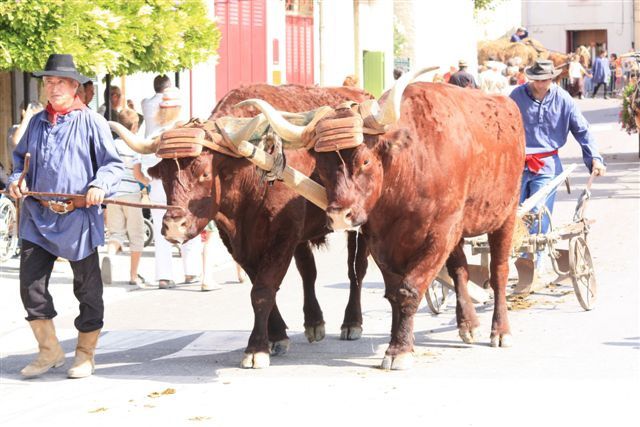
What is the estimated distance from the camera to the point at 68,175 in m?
8.70

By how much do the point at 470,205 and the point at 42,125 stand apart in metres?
2.98

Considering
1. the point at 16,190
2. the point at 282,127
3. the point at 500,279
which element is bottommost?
the point at 500,279

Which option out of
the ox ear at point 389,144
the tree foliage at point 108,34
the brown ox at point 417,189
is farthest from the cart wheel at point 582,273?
the tree foliage at point 108,34

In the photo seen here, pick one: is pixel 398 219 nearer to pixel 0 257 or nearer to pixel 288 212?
pixel 288 212

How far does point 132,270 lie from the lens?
533 inches

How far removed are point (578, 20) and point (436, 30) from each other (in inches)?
1074

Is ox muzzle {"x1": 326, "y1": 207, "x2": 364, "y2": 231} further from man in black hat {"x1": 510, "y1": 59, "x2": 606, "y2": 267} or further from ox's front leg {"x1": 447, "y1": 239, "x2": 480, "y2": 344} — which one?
man in black hat {"x1": 510, "y1": 59, "x2": 606, "y2": 267}

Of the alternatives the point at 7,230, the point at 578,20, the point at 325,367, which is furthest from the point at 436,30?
the point at 325,367

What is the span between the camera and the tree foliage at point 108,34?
43.9 feet

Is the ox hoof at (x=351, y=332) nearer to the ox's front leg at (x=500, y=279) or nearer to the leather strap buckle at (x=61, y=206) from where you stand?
the ox's front leg at (x=500, y=279)

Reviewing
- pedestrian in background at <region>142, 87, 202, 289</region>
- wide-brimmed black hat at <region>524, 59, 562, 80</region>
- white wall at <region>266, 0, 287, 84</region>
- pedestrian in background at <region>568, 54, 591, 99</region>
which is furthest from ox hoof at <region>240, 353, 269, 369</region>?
pedestrian in background at <region>568, 54, 591, 99</region>

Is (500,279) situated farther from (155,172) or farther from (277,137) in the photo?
(155,172)

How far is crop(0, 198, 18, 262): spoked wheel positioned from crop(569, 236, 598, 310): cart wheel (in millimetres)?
6461

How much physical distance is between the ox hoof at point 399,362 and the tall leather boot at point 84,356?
1.94 metres
